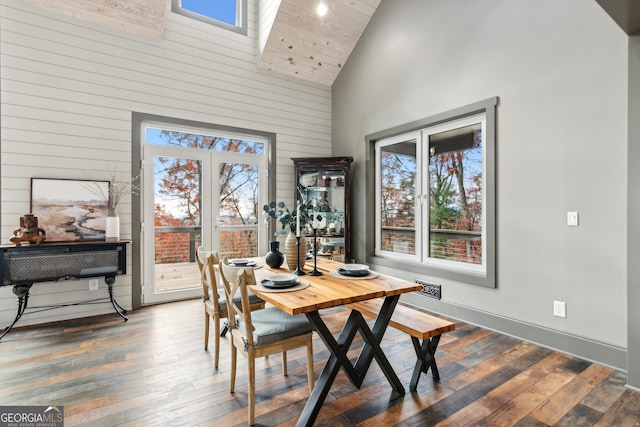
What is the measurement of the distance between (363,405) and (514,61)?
3.27 metres

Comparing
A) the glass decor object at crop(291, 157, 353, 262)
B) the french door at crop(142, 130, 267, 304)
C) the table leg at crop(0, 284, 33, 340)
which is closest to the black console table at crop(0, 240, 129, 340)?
the table leg at crop(0, 284, 33, 340)

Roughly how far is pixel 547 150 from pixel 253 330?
2883 mm

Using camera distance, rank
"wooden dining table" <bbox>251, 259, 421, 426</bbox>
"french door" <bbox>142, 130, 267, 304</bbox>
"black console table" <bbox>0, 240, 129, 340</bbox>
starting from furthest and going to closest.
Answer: "french door" <bbox>142, 130, 267, 304</bbox> < "black console table" <bbox>0, 240, 129, 340</bbox> < "wooden dining table" <bbox>251, 259, 421, 426</bbox>

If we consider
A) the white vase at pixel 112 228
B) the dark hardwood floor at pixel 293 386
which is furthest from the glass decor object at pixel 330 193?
the white vase at pixel 112 228

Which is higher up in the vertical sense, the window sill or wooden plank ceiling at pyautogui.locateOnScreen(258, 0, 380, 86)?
wooden plank ceiling at pyautogui.locateOnScreen(258, 0, 380, 86)

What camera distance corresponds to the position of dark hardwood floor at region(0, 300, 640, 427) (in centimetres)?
189

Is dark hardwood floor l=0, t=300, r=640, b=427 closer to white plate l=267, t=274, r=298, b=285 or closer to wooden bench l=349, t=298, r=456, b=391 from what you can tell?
wooden bench l=349, t=298, r=456, b=391

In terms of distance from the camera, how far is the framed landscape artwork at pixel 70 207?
3.36 m

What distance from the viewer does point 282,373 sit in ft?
7.85

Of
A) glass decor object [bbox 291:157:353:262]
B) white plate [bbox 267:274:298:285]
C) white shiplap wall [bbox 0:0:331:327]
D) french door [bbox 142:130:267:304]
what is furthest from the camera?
glass decor object [bbox 291:157:353:262]

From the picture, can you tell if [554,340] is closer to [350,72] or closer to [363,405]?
[363,405]

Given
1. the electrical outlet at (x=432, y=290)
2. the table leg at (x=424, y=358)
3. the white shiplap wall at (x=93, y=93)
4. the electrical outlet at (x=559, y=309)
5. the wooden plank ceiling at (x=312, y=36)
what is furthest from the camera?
the wooden plank ceiling at (x=312, y=36)

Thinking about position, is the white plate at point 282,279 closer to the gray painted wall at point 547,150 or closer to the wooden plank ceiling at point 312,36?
the gray painted wall at point 547,150

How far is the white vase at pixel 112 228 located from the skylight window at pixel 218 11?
2731 mm
